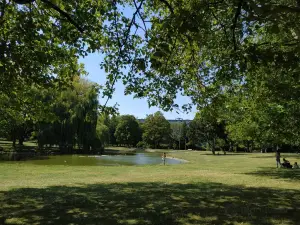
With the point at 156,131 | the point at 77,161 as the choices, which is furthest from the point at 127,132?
the point at 77,161

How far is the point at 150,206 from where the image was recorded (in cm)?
803

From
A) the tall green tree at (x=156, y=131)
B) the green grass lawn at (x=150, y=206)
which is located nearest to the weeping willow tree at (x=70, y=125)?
the green grass lawn at (x=150, y=206)

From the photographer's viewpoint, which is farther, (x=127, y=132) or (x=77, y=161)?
(x=127, y=132)

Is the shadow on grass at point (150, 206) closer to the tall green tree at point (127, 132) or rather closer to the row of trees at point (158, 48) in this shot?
the row of trees at point (158, 48)

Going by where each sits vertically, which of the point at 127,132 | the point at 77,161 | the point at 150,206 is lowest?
the point at 77,161

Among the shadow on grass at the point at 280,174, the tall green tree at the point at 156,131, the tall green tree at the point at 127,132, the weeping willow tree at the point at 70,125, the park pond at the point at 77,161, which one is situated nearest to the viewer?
the shadow on grass at the point at 280,174

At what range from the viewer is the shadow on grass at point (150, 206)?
22.2 ft

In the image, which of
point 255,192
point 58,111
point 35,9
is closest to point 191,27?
point 35,9

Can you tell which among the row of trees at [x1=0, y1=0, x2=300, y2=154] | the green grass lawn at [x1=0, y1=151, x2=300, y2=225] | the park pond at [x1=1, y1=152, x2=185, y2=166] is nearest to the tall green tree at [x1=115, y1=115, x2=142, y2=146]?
the park pond at [x1=1, y1=152, x2=185, y2=166]

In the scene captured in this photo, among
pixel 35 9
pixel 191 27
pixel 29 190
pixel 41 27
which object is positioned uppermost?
pixel 35 9

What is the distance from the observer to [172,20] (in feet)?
19.5

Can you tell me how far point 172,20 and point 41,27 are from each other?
3.94m

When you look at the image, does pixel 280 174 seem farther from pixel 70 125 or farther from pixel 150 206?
pixel 70 125

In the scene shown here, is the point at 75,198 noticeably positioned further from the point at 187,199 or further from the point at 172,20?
the point at 172,20
